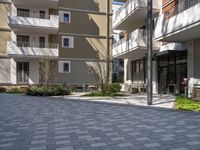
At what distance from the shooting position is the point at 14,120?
26.8ft

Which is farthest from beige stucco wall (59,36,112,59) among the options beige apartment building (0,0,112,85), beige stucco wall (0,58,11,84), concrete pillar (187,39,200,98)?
concrete pillar (187,39,200,98)

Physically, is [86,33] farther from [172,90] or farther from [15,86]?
[172,90]

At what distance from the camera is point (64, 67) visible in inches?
1009

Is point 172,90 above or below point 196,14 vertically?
below

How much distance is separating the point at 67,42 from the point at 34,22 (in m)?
4.24

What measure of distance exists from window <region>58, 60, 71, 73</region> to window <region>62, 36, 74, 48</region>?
1.82 metres

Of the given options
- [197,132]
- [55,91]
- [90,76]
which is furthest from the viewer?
[90,76]

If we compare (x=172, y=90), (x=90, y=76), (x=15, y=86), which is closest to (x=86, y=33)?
(x=90, y=76)

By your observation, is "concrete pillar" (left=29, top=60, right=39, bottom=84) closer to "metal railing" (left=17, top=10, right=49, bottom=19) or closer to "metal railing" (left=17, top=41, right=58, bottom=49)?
"metal railing" (left=17, top=41, right=58, bottom=49)

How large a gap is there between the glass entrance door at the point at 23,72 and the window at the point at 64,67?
332 centimetres

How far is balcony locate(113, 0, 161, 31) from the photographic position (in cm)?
1834

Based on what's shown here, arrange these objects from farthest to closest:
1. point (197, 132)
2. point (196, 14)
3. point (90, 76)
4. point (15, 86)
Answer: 1. point (90, 76)
2. point (15, 86)
3. point (196, 14)
4. point (197, 132)

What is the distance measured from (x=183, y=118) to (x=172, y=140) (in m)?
3.06

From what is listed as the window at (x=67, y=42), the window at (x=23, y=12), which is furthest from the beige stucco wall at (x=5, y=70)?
the window at (x=67, y=42)
